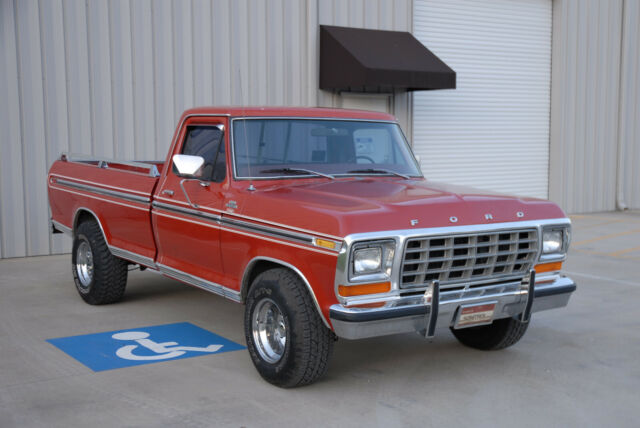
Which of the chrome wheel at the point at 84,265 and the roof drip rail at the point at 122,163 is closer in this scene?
the roof drip rail at the point at 122,163

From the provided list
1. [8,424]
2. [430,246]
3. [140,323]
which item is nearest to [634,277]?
[430,246]

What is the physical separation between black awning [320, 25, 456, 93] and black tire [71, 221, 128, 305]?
20.6 feet

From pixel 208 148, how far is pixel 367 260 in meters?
2.12

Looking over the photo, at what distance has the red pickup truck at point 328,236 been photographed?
171 inches

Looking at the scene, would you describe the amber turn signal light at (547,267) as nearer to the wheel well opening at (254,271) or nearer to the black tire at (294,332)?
the black tire at (294,332)

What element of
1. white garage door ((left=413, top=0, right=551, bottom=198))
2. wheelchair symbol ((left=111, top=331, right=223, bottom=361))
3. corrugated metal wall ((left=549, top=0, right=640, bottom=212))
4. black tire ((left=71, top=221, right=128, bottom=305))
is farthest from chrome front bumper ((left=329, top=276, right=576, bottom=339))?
corrugated metal wall ((left=549, top=0, right=640, bottom=212))

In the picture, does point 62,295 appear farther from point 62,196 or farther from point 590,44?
point 590,44

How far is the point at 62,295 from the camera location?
7.80 m

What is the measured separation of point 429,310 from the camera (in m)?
4.43

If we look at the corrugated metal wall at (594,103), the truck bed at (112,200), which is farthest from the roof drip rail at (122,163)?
the corrugated metal wall at (594,103)

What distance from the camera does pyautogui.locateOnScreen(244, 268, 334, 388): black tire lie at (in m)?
4.51

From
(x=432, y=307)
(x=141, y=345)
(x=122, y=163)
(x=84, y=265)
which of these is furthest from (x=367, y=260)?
(x=84, y=265)

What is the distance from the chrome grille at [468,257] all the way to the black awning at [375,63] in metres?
7.57

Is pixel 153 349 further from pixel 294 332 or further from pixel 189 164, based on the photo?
pixel 294 332
